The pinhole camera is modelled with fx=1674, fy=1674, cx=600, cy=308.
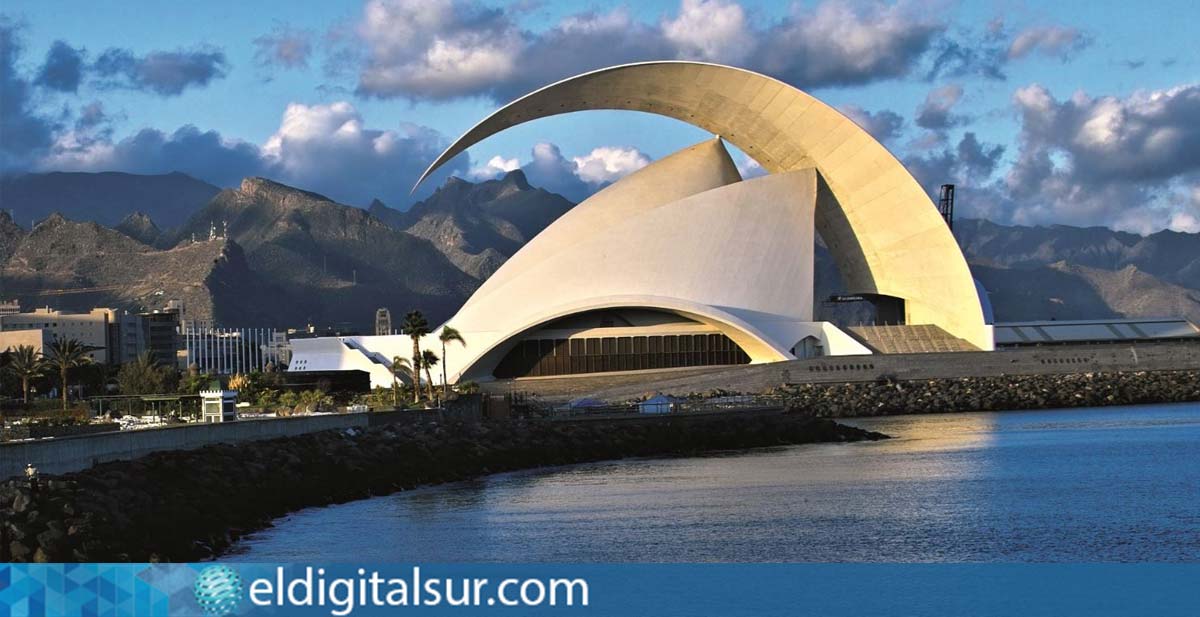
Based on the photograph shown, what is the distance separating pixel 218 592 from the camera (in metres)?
17.2

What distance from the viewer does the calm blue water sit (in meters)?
21.5

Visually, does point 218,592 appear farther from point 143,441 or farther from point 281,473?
point 281,473

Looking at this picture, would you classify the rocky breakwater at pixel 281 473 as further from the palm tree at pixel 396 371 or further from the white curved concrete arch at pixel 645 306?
the palm tree at pixel 396 371

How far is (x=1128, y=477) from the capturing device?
2942cm

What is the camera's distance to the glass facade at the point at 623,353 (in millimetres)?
53812

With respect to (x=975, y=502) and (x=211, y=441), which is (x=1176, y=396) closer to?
(x=975, y=502)

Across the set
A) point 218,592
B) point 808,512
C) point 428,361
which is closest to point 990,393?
point 428,361

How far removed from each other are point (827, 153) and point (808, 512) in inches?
1158

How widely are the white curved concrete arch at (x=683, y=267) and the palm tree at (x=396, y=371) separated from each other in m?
1.56

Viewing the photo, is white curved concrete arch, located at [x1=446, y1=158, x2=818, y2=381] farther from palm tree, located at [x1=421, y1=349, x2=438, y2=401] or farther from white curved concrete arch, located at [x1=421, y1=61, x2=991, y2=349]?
palm tree, located at [x1=421, y1=349, x2=438, y2=401]

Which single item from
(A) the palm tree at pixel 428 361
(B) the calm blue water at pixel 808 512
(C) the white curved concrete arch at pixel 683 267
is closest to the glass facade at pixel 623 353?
(C) the white curved concrete arch at pixel 683 267

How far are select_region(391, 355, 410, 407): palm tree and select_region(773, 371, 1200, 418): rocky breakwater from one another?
11.5 meters

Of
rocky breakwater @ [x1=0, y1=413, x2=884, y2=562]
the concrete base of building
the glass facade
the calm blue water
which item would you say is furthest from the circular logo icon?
the glass facade

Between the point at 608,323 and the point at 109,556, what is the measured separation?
36.4 m
